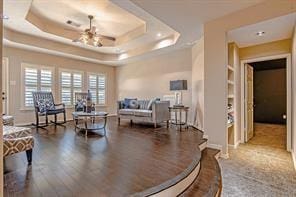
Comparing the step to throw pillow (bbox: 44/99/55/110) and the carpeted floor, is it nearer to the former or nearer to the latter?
the carpeted floor

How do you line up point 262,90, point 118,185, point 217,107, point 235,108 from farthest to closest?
point 262,90 → point 235,108 → point 217,107 → point 118,185

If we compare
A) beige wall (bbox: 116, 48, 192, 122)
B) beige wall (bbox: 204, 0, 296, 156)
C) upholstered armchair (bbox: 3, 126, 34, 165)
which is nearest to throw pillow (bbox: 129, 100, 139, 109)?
beige wall (bbox: 116, 48, 192, 122)

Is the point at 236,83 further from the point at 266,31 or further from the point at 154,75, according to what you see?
the point at 154,75

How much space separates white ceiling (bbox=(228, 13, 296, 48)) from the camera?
2843 millimetres

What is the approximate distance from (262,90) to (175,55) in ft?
14.2

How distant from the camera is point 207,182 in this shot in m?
2.25

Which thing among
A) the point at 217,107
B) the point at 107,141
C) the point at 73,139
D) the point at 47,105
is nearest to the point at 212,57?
the point at 217,107

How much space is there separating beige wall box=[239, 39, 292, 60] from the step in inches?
105

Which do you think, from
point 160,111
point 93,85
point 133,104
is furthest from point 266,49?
point 93,85

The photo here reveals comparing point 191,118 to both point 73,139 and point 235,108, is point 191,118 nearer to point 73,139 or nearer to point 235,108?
point 235,108

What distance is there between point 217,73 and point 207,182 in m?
2.02

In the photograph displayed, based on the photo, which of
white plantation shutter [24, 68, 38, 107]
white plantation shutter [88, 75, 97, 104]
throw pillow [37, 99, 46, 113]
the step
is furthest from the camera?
white plantation shutter [88, 75, 97, 104]

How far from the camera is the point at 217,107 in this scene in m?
3.39

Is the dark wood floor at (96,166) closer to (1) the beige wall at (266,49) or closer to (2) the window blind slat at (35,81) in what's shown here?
(1) the beige wall at (266,49)
